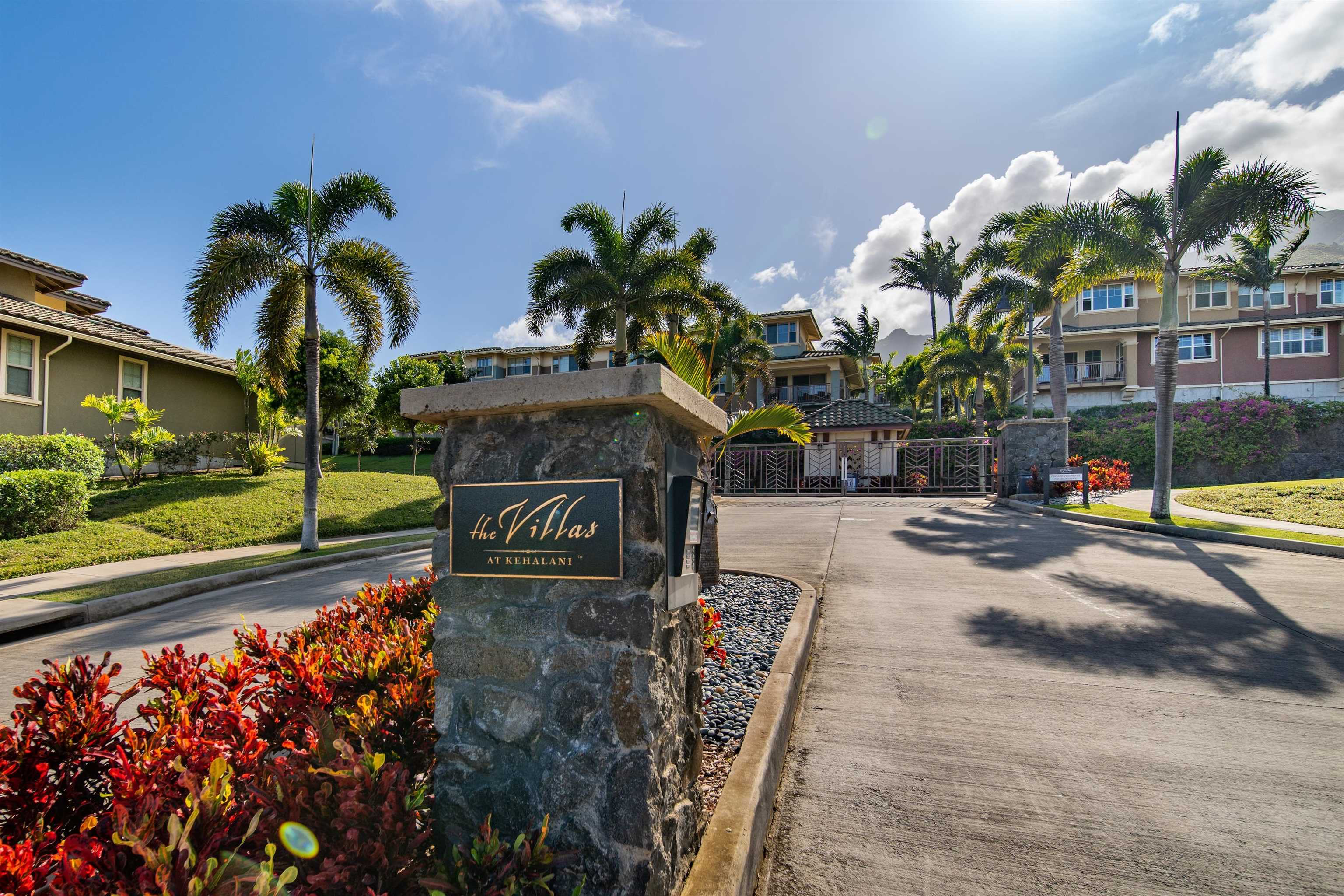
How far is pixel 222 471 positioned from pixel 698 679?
23099mm

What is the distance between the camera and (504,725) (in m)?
2.39

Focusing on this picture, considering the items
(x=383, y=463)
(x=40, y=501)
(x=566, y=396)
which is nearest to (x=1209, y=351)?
(x=566, y=396)

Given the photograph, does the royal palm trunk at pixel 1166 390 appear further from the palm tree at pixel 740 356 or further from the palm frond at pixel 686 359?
the palm tree at pixel 740 356

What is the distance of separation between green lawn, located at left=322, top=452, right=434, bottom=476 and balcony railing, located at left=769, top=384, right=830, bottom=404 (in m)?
21.7

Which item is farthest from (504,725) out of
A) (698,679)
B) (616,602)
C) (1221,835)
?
(1221,835)

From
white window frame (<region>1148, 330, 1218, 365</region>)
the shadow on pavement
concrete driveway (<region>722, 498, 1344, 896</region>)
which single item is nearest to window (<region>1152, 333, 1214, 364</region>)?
white window frame (<region>1148, 330, 1218, 365</region>)

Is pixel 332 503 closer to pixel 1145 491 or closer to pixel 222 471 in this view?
pixel 222 471

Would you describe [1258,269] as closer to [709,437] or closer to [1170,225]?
[1170,225]

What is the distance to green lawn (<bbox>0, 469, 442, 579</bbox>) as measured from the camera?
1123 cm

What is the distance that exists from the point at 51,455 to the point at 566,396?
1793cm

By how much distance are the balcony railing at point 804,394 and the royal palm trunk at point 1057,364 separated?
19962 mm

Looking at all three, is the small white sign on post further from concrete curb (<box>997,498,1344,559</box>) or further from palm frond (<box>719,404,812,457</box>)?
palm frond (<box>719,404,812,457</box>)

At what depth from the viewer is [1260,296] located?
3425 centimetres

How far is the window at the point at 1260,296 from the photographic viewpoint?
3338 centimetres
